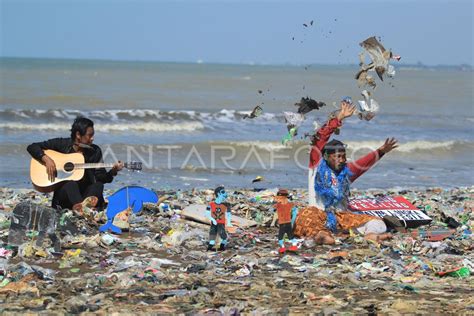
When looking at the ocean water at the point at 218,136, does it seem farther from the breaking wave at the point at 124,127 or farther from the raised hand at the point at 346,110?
the raised hand at the point at 346,110

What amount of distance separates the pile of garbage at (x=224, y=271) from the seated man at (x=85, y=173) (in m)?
0.31

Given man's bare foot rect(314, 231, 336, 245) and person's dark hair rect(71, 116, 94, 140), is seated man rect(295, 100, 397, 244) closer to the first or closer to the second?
man's bare foot rect(314, 231, 336, 245)

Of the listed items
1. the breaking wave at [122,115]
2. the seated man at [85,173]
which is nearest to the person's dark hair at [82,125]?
the seated man at [85,173]

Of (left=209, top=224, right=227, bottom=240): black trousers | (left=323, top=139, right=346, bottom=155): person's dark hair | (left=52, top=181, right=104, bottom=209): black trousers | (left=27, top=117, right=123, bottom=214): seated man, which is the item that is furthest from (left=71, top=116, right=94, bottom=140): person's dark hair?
(left=323, top=139, right=346, bottom=155): person's dark hair

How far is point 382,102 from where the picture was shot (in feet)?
115

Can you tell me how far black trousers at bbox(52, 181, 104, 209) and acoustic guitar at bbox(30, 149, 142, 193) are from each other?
8 centimetres

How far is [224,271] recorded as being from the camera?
257 inches

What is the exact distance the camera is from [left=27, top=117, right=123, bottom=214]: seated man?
333 inches

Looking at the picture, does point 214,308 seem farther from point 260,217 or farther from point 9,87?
point 9,87

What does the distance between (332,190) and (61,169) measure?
9.57 ft

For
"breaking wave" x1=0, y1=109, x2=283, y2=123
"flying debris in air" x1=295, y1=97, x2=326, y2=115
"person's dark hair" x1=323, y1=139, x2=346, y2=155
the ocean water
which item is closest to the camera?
"person's dark hair" x1=323, y1=139, x2=346, y2=155

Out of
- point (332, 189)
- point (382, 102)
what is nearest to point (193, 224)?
point (332, 189)

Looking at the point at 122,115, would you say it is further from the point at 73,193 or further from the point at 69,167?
the point at 73,193

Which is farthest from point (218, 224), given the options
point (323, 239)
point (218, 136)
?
point (218, 136)
